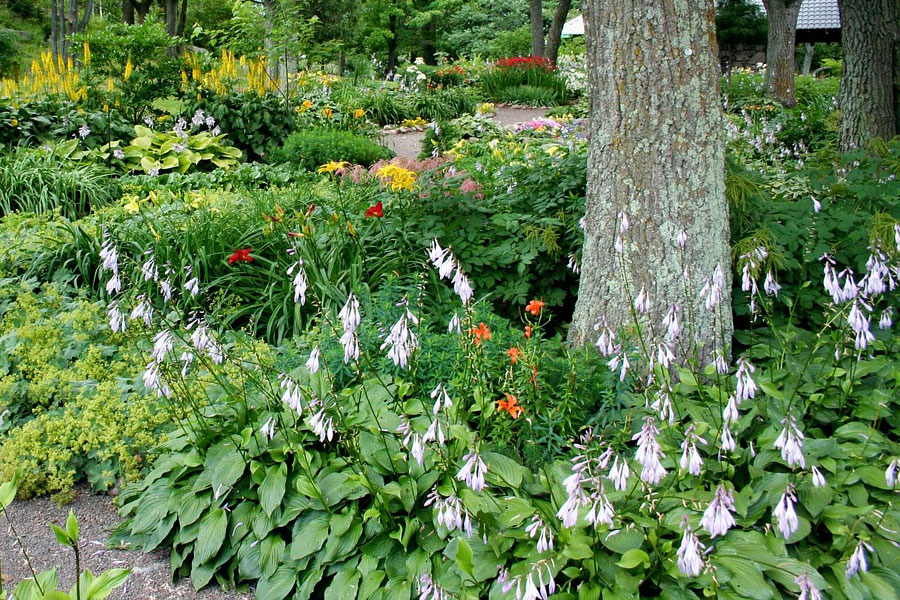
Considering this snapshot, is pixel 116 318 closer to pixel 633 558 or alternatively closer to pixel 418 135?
pixel 633 558

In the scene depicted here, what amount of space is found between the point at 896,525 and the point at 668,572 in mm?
770

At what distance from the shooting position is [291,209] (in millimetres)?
5797

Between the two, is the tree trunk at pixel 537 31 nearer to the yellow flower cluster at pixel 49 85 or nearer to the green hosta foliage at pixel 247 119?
the green hosta foliage at pixel 247 119

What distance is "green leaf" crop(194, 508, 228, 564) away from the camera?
2.88 meters

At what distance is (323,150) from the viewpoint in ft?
28.2

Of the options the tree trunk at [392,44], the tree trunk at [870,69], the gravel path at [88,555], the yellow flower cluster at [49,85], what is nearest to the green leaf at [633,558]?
the gravel path at [88,555]

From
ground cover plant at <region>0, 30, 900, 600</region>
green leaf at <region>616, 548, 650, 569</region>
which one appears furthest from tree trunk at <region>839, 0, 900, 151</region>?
green leaf at <region>616, 548, 650, 569</region>

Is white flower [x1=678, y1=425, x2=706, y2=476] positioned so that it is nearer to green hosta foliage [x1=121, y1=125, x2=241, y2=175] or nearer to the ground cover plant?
the ground cover plant

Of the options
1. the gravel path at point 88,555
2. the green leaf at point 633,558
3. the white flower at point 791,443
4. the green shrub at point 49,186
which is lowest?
the gravel path at point 88,555

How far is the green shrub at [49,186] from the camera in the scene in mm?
6672

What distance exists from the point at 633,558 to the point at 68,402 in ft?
9.58

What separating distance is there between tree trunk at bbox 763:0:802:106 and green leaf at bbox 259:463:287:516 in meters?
13.4

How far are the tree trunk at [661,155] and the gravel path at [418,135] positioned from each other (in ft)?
18.8

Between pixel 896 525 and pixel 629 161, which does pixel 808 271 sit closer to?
pixel 629 161
